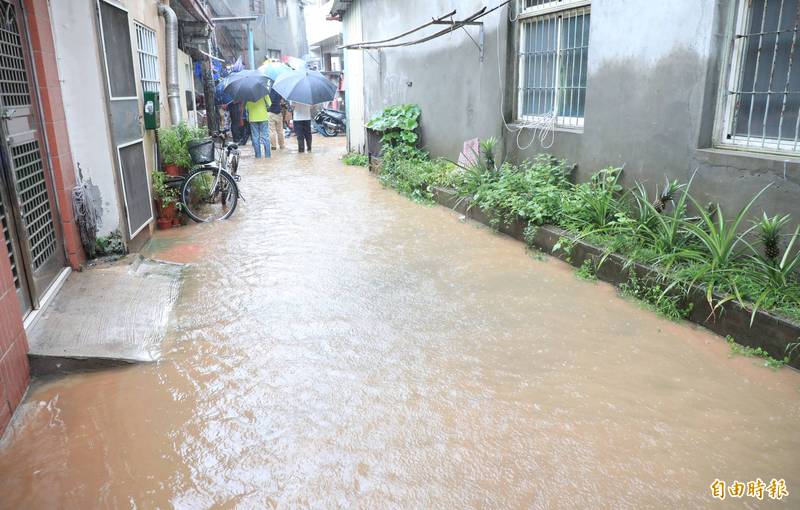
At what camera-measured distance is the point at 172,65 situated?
28.4 ft

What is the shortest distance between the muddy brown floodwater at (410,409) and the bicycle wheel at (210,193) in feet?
8.68

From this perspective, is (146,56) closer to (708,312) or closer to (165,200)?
(165,200)

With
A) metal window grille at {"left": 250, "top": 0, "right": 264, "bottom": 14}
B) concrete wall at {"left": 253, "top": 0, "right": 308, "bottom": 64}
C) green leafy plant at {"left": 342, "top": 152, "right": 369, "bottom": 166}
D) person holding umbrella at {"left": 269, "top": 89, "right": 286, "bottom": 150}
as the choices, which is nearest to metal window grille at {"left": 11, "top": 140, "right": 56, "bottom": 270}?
green leafy plant at {"left": 342, "top": 152, "right": 369, "bottom": 166}

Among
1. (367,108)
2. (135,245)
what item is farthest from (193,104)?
(135,245)

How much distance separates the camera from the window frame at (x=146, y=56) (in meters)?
7.09

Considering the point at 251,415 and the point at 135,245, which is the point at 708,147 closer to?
the point at 251,415

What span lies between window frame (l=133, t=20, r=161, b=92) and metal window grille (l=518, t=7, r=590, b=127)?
4659mm

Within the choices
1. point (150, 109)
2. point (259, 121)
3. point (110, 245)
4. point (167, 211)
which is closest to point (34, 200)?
point (110, 245)

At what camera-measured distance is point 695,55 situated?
194 inches

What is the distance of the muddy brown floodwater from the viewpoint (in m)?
2.63

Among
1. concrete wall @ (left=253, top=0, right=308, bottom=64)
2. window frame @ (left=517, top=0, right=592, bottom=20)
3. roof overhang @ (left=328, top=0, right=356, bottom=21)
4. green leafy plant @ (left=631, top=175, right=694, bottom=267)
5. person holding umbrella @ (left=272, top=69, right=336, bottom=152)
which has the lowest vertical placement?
green leafy plant @ (left=631, top=175, right=694, bottom=267)

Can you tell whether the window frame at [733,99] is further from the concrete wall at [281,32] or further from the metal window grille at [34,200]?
the concrete wall at [281,32]

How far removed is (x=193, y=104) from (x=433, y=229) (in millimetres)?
7957

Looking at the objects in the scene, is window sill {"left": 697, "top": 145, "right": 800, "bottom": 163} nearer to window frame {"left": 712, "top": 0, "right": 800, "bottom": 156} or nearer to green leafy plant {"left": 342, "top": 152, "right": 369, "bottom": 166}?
window frame {"left": 712, "top": 0, "right": 800, "bottom": 156}
